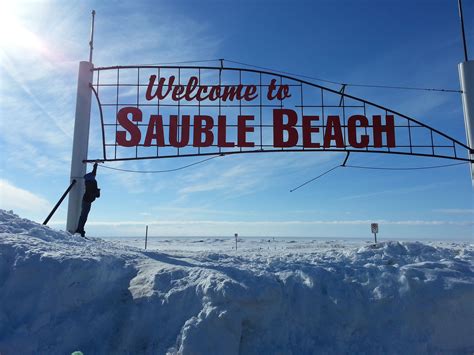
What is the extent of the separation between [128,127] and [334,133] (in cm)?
719

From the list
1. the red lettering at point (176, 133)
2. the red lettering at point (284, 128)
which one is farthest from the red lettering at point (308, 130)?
the red lettering at point (176, 133)

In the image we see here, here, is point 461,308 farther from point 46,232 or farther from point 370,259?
point 46,232

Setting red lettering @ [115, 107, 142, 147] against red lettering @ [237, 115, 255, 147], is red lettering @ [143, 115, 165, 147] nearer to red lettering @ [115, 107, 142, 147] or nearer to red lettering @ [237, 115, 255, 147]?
red lettering @ [115, 107, 142, 147]

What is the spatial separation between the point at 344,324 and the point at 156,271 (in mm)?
3221

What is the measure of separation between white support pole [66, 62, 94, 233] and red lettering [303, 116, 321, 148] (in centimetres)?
740

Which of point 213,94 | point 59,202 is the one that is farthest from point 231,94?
point 59,202

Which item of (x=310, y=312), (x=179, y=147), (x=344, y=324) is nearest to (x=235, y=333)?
(x=310, y=312)

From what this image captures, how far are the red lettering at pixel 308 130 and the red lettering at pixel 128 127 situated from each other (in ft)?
18.9

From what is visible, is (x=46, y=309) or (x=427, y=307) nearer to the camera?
(x=46, y=309)

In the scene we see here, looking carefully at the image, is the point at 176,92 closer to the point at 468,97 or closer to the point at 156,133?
the point at 156,133

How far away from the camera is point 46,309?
6035 mm

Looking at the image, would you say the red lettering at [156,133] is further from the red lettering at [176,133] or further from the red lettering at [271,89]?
the red lettering at [271,89]

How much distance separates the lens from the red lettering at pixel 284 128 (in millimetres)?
13734

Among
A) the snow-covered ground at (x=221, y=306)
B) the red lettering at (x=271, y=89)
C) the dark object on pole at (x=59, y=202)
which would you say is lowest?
the snow-covered ground at (x=221, y=306)
